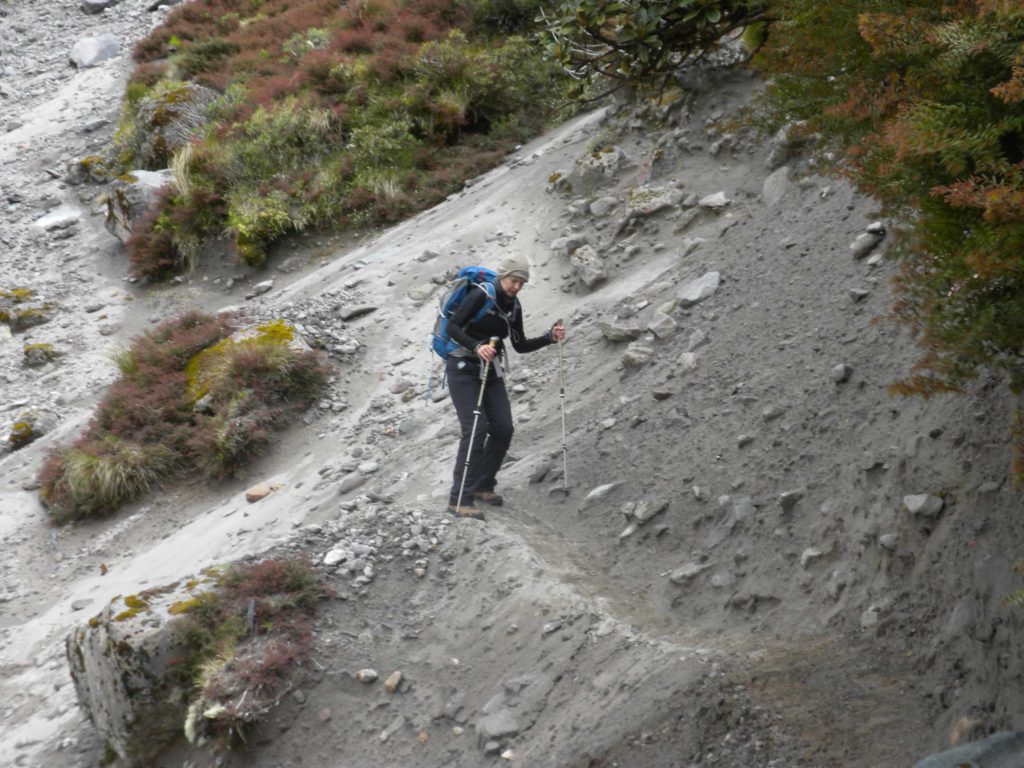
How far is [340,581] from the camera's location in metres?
8.30

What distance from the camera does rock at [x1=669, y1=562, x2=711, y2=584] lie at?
7.37 metres

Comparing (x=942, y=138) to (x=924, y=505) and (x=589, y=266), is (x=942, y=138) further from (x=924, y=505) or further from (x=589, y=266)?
(x=589, y=266)

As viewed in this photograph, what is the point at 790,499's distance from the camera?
7.30m

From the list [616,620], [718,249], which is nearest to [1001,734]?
[616,620]

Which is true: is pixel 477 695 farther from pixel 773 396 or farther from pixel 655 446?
pixel 773 396

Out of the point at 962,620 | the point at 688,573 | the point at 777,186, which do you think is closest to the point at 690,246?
the point at 777,186

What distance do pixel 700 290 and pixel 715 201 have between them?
234 centimetres

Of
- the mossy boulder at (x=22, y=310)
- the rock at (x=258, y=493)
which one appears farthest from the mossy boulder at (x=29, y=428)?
the rock at (x=258, y=493)

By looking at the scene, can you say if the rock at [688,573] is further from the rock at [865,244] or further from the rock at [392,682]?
the rock at [865,244]

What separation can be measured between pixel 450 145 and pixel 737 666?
48.4 feet

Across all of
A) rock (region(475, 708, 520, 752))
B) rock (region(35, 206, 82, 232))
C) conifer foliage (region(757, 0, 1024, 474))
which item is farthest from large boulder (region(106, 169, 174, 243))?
conifer foliage (region(757, 0, 1024, 474))

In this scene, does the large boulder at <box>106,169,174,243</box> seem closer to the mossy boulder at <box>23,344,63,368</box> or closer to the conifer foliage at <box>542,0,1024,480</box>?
the mossy boulder at <box>23,344,63,368</box>

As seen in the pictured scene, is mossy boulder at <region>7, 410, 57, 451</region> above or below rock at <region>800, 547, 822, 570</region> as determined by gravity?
below

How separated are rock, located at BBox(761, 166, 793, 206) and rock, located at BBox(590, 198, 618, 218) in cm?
235
